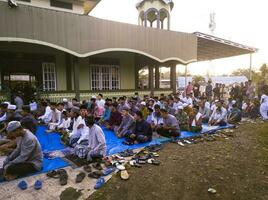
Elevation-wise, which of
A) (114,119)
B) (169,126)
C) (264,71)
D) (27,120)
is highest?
(264,71)

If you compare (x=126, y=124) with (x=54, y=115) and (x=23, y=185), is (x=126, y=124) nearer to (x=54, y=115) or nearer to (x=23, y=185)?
(x=54, y=115)

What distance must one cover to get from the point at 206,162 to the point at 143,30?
8708mm

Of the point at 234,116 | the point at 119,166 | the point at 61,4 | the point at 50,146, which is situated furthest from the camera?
the point at 61,4

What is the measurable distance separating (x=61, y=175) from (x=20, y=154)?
0.88m

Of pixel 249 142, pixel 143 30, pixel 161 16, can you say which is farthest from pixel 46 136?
pixel 161 16

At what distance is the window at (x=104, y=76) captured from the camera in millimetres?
12844

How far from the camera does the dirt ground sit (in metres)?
3.55

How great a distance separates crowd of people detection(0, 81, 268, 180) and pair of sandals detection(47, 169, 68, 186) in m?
0.34

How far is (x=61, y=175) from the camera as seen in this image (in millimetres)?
4062

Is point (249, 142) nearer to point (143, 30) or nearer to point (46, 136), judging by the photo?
point (46, 136)

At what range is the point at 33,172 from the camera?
424 cm

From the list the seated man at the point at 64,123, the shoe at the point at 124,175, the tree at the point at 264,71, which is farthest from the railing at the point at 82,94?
the tree at the point at 264,71

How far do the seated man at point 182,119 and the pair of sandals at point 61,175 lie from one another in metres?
4.99

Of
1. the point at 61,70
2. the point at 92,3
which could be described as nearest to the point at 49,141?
the point at 61,70
